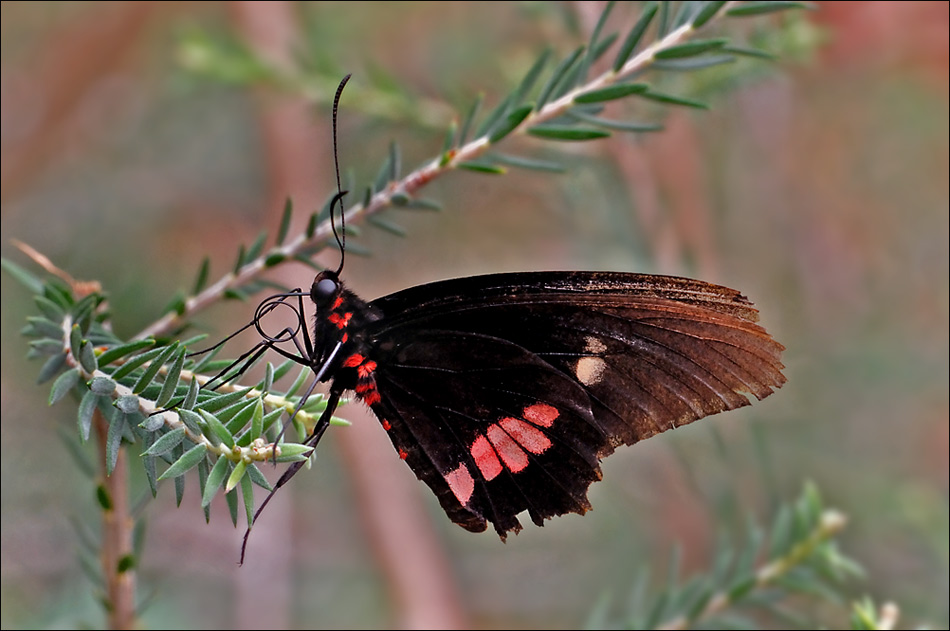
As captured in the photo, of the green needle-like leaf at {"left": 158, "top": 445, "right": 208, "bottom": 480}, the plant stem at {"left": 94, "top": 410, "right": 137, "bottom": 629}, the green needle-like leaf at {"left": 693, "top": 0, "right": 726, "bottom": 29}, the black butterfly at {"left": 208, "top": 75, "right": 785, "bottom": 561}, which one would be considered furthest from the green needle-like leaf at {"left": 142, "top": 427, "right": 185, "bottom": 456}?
the green needle-like leaf at {"left": 693, "top": 0, "right": 726, "bottom": 29}

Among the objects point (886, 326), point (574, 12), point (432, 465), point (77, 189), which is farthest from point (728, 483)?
point (77, 189)

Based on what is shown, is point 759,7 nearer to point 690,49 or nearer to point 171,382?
point 690,49

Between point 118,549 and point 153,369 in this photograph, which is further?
point 118,549

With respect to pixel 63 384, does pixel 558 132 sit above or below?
above

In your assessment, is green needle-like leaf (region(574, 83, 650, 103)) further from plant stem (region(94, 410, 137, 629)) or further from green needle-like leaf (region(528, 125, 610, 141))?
plant stem (region(94, 410, 137, 629))

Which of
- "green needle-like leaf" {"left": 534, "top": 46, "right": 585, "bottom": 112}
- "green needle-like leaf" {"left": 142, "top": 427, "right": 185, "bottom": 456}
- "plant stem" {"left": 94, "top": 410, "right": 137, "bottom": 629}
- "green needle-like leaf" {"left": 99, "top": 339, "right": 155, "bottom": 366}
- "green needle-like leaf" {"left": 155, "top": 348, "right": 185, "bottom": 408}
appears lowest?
"plant stem" {"left": 94, "top": 410, "right": 137, "bottom": 629}

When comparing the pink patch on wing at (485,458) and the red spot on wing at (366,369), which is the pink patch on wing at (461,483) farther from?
the red spot on wing at (366,369)

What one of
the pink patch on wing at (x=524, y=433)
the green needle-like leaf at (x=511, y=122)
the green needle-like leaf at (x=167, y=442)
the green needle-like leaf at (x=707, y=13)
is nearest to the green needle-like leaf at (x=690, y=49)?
the green needle-like leaf at (x=707, y=13)

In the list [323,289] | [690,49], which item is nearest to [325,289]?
[323,289]
